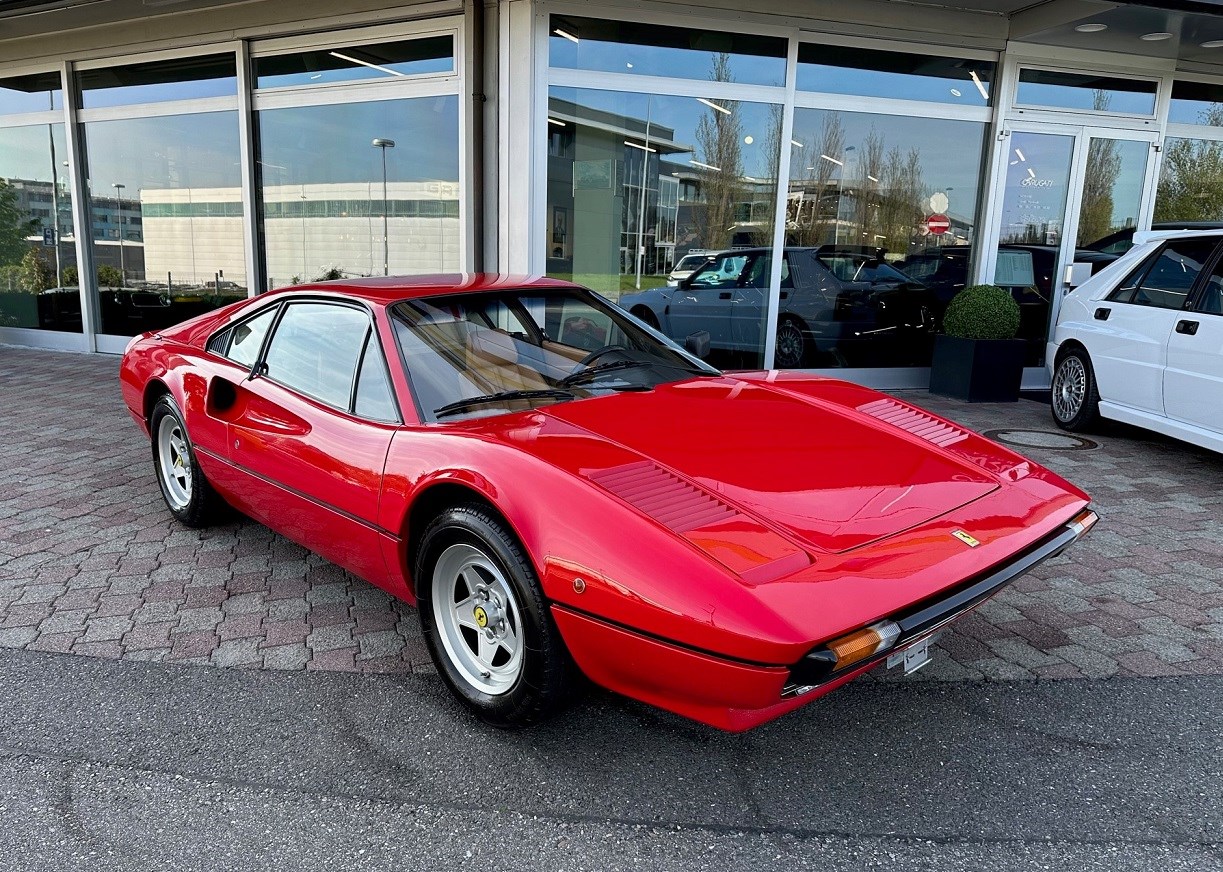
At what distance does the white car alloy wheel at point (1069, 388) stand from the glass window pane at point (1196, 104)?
4.20 m

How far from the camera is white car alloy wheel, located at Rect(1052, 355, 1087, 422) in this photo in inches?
272

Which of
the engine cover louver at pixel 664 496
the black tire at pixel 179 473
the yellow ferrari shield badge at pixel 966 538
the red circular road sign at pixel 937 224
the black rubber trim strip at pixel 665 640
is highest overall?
the red circular road sign at pixel 937 224

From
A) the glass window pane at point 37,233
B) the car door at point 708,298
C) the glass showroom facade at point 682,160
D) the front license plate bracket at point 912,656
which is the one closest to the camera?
the front license plate bracket at point 912,656

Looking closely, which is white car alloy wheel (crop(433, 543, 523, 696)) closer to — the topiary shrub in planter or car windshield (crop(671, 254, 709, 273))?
car windshield (crop(671, 254, 709, 273))

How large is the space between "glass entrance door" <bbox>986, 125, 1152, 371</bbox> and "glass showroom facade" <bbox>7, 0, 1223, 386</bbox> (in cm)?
2

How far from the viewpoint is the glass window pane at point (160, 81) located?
9539mm

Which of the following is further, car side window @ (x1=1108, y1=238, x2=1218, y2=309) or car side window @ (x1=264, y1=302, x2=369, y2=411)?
car side window @ (x1=1108, y1=238, x2=1218, y2=309)

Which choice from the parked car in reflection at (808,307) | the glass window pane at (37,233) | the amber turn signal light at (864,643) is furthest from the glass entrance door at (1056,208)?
the glass window pane at (37,233)

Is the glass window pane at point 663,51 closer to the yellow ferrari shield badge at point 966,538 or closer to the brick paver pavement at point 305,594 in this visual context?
the brick paver pavement at point 305,594

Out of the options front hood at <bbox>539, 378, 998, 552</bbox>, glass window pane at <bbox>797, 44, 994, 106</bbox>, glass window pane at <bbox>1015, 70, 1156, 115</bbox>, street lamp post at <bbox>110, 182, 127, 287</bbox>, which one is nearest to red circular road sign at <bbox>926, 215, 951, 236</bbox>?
glass window pane at <bbox>797, 44, 994, 106</bbox>

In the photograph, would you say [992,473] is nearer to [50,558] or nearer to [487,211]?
[50,558]

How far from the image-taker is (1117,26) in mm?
7852

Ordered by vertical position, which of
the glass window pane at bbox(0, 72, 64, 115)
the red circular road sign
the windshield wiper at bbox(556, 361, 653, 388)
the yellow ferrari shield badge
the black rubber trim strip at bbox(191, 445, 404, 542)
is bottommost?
the black rubber trim strip at bbox(191, 445, 404, 542)

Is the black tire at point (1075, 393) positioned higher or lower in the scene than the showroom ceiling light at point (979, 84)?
lower
